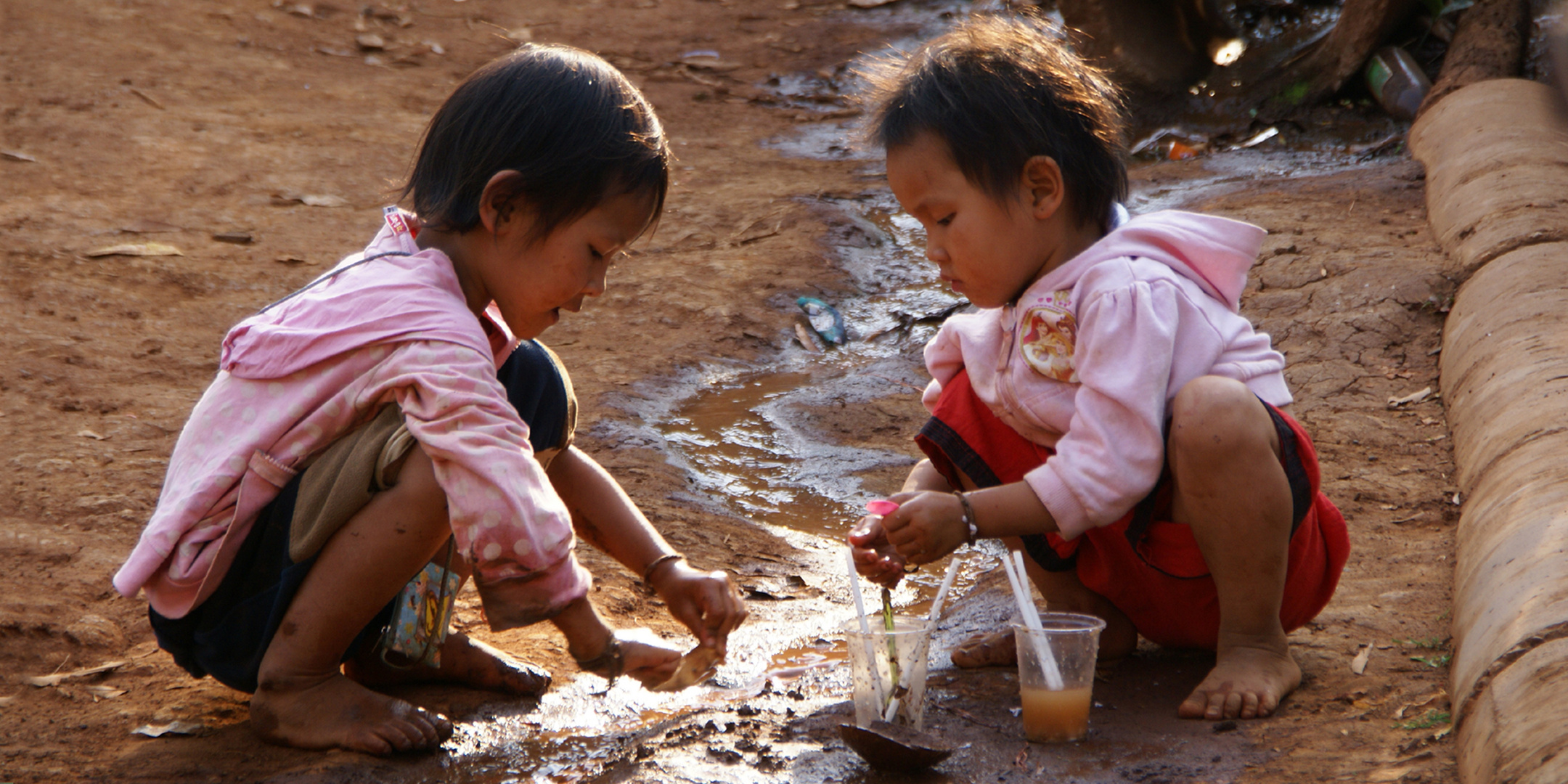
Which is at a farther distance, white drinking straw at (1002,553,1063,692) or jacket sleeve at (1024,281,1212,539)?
jacket sleeve at (1024,281,1212,539)

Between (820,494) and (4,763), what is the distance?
216 cm

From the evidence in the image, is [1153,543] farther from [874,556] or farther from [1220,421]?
[874,556]

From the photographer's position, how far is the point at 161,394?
159 inches

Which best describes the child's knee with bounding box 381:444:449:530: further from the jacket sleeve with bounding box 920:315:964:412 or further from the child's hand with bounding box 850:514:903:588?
the jacket sleeve with bounding box 920:315:964:412

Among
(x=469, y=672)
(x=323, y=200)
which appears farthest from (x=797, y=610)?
(x=323, y=200)

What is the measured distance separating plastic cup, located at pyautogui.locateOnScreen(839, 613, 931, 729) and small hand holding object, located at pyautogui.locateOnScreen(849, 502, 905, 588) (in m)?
0.15

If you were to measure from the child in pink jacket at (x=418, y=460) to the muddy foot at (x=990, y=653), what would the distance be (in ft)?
1.72

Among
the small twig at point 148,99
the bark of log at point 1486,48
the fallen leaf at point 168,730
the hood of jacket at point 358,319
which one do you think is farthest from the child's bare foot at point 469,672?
the bark of log at point 1486,48

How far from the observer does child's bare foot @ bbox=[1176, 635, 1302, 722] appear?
81.7 inches

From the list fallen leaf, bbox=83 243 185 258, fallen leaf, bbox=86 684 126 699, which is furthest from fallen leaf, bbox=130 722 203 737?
fallen leaf, bbox=83 243 185 258

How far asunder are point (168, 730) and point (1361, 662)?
2133 millimetres

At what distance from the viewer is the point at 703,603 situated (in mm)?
2248

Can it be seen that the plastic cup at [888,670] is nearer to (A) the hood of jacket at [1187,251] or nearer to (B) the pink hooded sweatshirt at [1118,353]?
(B) the pink hooded sweatshirt at [1118,353]

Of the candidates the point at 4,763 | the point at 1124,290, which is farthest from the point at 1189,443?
the point at 4,763
